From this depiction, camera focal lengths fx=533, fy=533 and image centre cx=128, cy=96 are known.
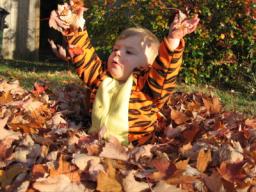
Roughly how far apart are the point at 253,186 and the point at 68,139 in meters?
0.84

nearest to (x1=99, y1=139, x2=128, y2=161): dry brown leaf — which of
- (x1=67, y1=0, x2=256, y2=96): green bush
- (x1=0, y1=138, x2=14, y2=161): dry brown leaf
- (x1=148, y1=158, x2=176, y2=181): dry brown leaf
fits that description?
(x1=148, y1=158, x2=176, y2=181): dry brown leaf

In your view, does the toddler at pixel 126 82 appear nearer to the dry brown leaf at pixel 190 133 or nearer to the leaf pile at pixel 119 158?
the leaf pile at pixel 119 158

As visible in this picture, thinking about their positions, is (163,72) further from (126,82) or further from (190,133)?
(190,133)

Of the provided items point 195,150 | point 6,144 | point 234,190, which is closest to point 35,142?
point 6,144

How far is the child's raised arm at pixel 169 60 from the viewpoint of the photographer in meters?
2.81

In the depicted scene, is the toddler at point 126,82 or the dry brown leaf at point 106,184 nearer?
the dry brown leaf at point 106,184

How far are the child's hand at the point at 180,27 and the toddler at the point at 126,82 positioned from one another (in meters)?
0.14

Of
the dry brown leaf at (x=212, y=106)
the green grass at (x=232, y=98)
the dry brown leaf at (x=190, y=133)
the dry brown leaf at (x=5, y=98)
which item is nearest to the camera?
the dry brown leaf at (x=190, y=133)

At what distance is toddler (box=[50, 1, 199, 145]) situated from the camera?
3.08 metres

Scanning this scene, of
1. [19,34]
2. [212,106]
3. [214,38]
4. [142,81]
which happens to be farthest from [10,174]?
[19,34]

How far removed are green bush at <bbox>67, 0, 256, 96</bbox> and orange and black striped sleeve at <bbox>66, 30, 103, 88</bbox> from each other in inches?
201

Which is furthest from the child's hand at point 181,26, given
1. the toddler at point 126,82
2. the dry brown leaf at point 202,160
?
the dry brown leaf at point 202,160

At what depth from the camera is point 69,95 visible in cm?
376

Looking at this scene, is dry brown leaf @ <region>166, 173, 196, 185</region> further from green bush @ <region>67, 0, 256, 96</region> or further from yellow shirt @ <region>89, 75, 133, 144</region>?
green bush @ <region>67, 0, 256, 96</region>
